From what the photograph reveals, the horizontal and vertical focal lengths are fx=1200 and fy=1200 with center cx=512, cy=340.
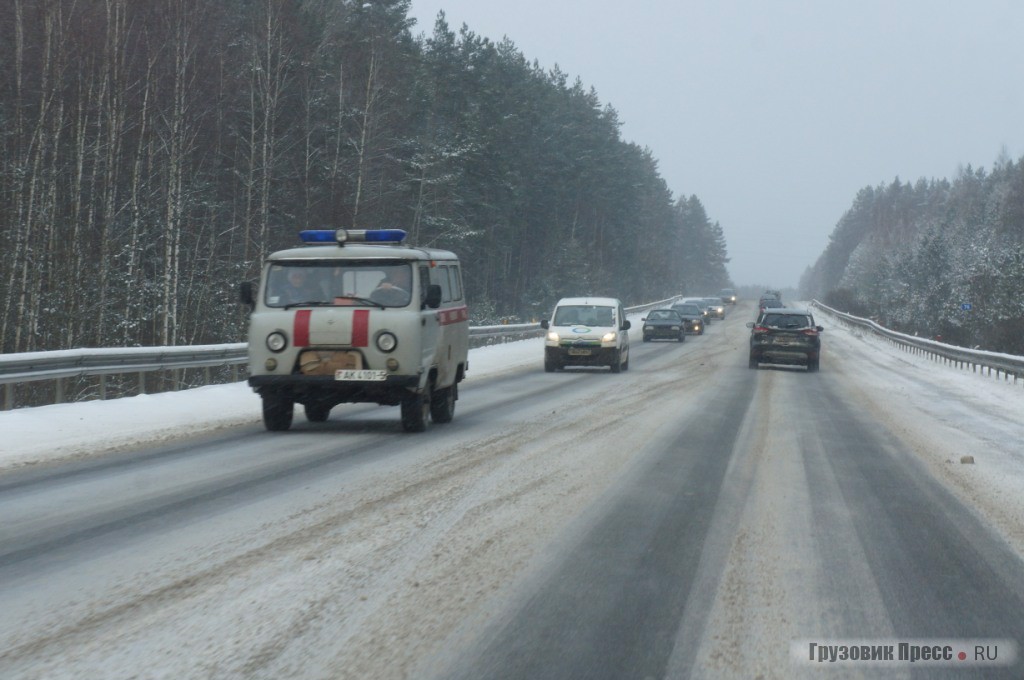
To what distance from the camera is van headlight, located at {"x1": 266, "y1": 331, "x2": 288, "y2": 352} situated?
13820 millimetres

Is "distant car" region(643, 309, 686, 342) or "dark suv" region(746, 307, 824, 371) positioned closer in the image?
"dark suv" region(746, 307, 824, 371)

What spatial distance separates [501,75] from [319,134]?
27.0 m

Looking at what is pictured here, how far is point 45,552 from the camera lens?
6.88 metres

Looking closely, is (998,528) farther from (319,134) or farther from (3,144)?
(319,134)

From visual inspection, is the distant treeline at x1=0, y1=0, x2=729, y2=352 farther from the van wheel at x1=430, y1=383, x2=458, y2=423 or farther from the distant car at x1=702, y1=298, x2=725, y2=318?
the van wheel at x1=430, y1=383, x2=458, y2=423

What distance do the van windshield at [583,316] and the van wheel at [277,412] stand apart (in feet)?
52.3

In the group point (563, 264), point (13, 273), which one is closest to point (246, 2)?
point (13, 273)

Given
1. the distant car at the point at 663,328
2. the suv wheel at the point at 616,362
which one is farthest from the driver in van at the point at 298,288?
the distant car at the point at 663,328

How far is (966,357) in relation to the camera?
34.0m

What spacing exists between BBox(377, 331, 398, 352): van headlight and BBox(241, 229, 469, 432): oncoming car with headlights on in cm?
1

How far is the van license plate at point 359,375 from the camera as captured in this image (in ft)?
44.6

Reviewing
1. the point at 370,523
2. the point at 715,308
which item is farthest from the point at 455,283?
the point at 715,308

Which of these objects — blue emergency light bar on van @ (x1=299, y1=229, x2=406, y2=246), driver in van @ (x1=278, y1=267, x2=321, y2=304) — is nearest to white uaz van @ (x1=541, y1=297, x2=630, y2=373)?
blue emergency light bar on van @ (x1=299, y1=229, x2=406, y2=246)

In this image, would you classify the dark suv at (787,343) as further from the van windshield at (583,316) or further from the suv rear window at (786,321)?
the van windshield at (583,316)
